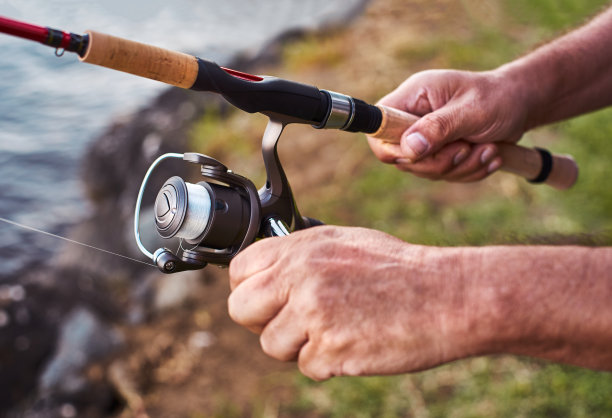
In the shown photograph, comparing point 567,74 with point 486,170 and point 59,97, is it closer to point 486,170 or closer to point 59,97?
point 486,170

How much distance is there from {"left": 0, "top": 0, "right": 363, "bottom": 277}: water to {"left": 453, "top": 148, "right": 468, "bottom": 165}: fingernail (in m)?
1.38

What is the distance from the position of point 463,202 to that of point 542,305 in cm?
277

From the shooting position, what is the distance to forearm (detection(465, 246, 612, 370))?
113 cm

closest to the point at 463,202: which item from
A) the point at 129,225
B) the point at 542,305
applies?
the point at 129,225

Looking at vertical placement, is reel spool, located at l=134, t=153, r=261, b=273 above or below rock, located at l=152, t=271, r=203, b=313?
above

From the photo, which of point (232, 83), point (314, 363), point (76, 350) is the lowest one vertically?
point (76, 350)

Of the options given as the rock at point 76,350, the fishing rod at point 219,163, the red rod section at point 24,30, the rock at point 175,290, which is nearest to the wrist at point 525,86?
the fishing rod at point 219,163

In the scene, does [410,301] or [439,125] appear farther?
[439,125]

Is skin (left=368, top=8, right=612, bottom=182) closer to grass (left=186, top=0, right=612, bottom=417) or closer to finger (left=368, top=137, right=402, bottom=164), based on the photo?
finger (left=368, top=137, right=402, bottom=164)

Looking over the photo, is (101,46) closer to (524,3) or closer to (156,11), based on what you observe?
(156,11)

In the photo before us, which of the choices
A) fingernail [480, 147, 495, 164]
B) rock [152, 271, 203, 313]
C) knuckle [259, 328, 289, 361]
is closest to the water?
rock [152, 271, 203, 313]

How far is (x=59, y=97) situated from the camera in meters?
2.92

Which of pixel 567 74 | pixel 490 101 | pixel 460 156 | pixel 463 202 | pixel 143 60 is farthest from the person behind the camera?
pixel 463 202

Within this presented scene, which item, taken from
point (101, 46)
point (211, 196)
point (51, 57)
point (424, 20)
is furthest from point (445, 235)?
point (424, 20)
